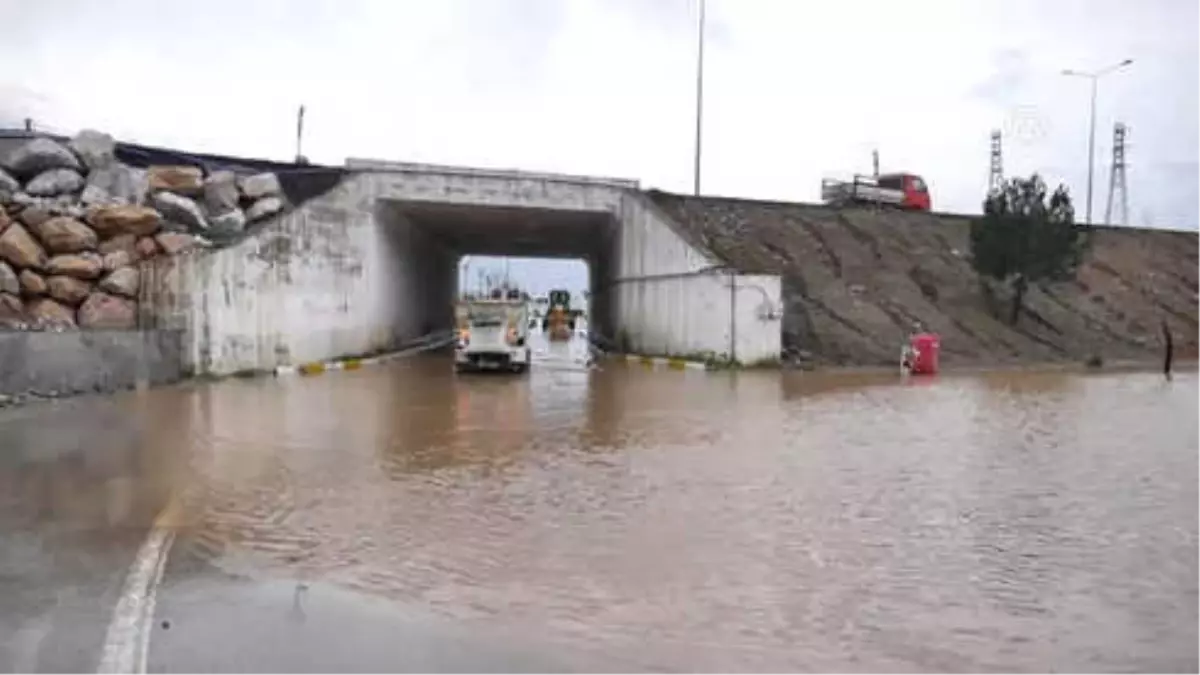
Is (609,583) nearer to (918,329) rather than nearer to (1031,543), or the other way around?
(1031,543)

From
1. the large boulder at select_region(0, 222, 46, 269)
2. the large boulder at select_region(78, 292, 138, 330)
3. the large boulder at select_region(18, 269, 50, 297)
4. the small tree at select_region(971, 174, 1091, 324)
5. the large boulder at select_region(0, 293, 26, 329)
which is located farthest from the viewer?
the small tree at select_region(971, 174, 1091, 324)

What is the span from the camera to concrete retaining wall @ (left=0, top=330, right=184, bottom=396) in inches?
802

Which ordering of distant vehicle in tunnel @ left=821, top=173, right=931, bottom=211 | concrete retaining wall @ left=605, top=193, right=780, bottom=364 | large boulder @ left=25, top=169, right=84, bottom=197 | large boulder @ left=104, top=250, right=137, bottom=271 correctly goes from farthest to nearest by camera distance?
distant vehicle in tunnel @ left=821, top=173, right=931, bottom=211 < concrete retaining wall @ left=605, top=193, right=780, bottom=364 < large boulder @ left=25, top=169, right=84, bottom=197 < large boulder @ left=104, top=250, right=137, bottom=271

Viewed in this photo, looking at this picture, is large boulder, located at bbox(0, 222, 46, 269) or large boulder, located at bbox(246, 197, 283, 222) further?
large boulder, located at bbox(246, 197, 283, 222)

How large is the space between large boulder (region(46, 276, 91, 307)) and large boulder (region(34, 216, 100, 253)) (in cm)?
103

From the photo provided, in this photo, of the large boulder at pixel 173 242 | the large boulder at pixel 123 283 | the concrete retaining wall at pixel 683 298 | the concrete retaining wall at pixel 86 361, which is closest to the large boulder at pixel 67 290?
the large boulder at pixel 123 283

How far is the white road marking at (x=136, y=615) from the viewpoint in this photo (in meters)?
5.59

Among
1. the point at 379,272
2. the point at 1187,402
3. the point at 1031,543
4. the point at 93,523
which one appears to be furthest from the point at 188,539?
the point at 379,272

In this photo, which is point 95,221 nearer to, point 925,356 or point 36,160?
point 36,160

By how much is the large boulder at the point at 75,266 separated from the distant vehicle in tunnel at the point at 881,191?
3577 cm

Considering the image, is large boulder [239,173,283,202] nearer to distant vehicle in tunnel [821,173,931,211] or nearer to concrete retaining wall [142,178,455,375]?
concrete retaining wall [142,178,455,375]

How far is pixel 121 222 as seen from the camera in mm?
29375

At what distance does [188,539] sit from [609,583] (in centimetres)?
375

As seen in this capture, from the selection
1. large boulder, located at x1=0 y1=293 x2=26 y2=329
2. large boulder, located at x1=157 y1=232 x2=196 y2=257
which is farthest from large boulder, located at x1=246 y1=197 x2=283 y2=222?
large boulder, located at x1=0 y1=293 x2=26 y2=329
